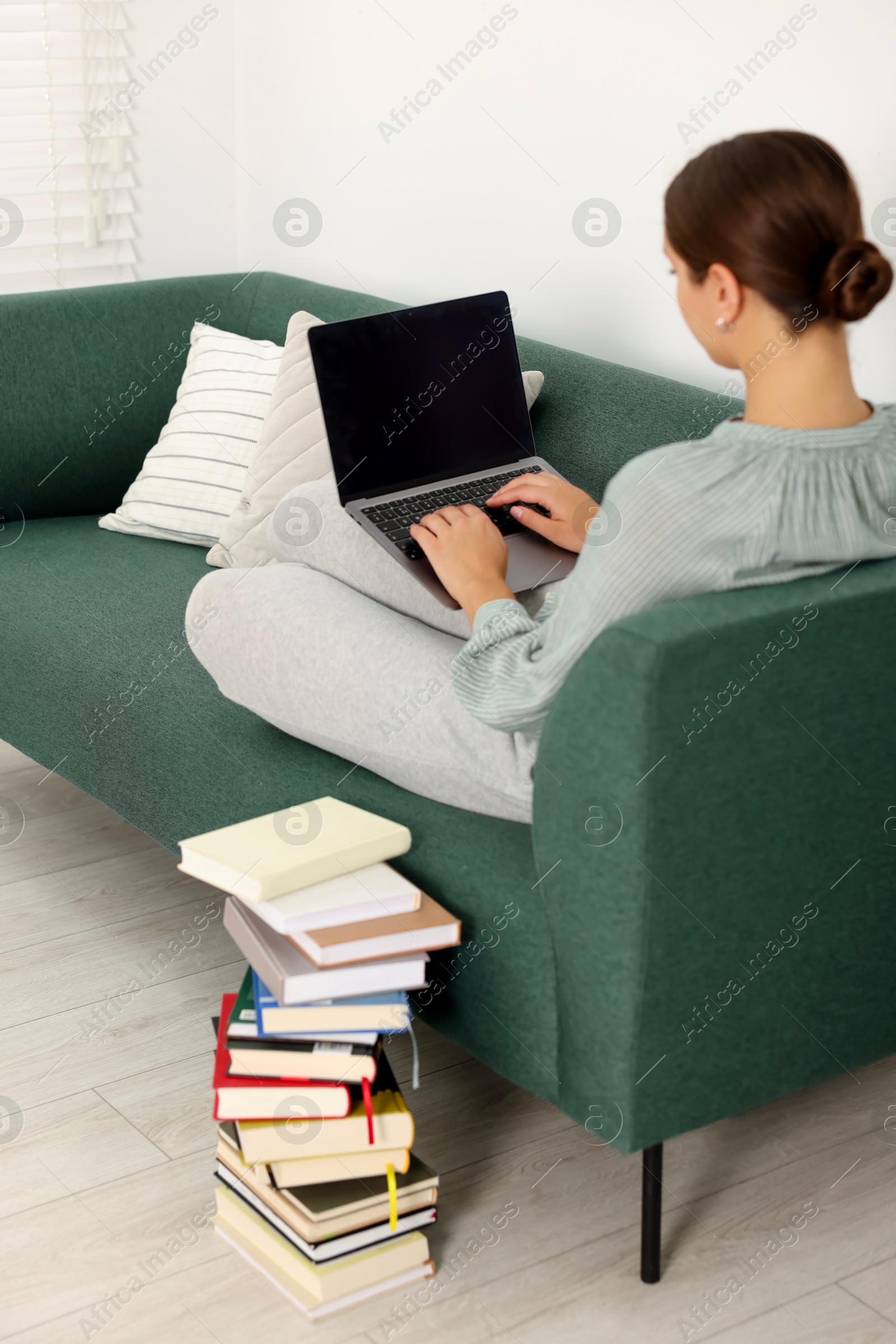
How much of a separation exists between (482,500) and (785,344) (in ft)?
2.30

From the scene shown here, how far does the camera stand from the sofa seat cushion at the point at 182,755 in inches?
53.7

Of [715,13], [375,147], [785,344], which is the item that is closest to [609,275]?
[715,13]

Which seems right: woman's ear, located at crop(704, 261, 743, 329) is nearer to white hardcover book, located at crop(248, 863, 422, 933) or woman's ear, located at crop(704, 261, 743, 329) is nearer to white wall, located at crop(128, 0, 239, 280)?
white hardcover book, located at crop(248, 863, 422, 933)

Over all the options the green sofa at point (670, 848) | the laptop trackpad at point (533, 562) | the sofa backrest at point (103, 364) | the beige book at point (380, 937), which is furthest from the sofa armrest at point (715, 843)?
the sofa backrest at point (103, 364)

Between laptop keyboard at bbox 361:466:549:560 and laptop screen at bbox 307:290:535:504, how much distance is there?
4cm

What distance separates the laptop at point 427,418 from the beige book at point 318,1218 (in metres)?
0.74

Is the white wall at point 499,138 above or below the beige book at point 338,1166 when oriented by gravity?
above

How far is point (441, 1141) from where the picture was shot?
62.8 inches

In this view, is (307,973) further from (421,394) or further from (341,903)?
(421,394)

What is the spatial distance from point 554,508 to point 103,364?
1.27 meters

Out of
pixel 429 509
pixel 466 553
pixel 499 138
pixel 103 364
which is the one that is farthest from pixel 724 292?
pixel 103 364

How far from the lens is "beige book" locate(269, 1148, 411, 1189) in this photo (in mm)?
1337

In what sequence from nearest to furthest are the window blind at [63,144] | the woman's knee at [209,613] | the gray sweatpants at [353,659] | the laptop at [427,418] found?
1. the gray sweatpants at [353,659]
2. the woman's knee at [209,613]
3. the laptop at [427,418]
4. the window blind at [63,144]

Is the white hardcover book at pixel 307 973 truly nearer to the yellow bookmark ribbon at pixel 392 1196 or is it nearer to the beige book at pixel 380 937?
the beige book at pixel 380 937
